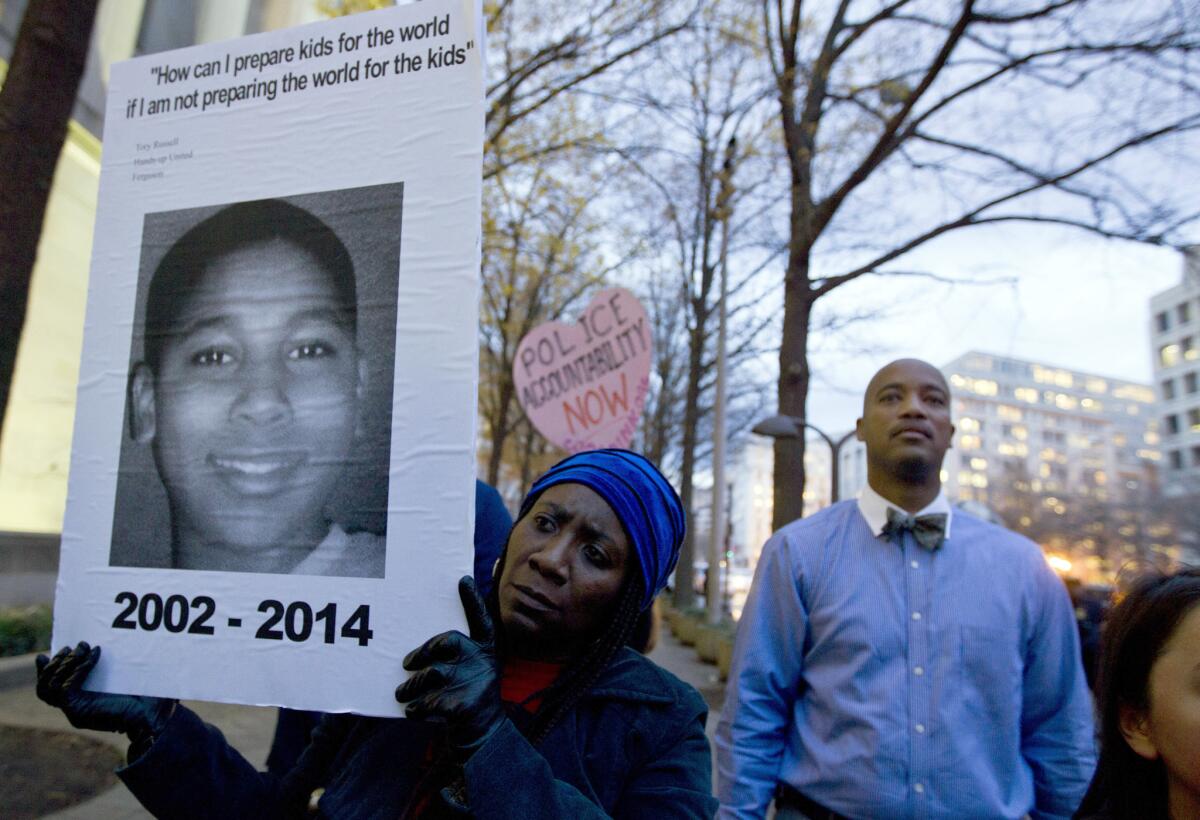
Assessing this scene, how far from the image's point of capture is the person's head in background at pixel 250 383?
1516 millimetres

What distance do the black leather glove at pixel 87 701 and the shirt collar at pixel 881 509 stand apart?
1945 mm

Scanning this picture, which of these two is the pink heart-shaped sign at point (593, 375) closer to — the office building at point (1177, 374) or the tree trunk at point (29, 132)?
the tree trunk at point (29, 132)

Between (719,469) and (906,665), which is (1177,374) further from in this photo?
(906,665)

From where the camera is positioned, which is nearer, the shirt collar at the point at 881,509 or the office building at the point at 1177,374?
the shirt collar at the point at 881,509

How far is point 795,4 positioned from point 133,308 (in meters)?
8.93

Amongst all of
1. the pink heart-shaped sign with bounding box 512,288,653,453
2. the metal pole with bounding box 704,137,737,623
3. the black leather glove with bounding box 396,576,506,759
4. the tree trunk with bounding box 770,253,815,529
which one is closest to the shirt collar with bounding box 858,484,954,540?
the black leather glove with bounding box 396,576,506,759

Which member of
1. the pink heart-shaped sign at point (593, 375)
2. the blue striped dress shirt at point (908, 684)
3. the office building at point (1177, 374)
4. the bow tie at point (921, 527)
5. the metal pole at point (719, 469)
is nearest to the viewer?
the blue striped dress shirt at point (908, 684)

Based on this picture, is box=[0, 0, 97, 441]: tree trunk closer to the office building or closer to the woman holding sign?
the woman holding sign

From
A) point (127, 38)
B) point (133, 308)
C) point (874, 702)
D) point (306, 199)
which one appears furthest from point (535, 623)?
point (127, 38)

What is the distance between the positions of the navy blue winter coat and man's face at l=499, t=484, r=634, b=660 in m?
0.13

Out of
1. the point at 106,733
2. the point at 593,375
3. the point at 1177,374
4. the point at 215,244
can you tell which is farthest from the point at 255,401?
the point at 1177,374

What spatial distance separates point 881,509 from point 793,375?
6437mm

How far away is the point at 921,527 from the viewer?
2.56 m

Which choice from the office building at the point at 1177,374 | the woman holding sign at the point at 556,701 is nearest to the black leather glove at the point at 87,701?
the woman holding sign at the point at 556,701
